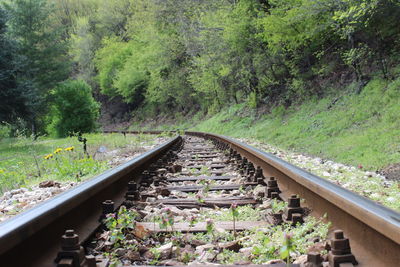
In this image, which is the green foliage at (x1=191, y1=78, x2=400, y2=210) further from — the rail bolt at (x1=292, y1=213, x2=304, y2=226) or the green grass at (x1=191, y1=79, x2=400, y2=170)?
Answer: the rail bolt at (x1=292, y1=213, x2=304, y2=226)

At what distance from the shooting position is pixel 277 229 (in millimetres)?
2416

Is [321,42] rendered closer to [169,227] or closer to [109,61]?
[169,227]

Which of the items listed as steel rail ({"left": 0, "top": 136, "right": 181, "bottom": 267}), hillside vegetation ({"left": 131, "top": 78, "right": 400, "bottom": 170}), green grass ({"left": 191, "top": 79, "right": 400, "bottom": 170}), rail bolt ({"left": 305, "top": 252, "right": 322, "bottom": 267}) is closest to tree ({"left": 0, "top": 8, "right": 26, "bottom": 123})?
hillside vegetation ({"left": 131, "top": 78, "right": 400, "bottom": 170})

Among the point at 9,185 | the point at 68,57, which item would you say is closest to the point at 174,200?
the point at 9,185

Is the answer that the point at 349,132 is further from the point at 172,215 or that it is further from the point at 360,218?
the point at 360,218

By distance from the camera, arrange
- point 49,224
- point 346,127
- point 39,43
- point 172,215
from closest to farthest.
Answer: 1. point 49,224
2. point 172,215
3. point 346,127
4. point 39,43

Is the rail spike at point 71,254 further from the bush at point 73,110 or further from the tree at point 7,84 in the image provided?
the bush at point 73,110

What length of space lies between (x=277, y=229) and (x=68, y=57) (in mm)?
48906

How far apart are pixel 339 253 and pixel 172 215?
1.39 meters

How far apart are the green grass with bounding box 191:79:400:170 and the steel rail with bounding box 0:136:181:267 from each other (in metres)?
5.92

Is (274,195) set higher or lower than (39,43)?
lower

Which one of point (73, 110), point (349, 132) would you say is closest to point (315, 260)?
point (349, 132)

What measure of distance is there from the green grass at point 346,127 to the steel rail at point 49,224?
5921mm

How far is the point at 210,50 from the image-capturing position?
2127 centimetres
